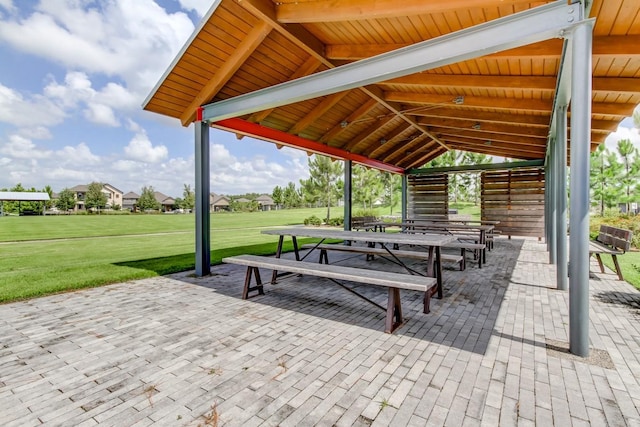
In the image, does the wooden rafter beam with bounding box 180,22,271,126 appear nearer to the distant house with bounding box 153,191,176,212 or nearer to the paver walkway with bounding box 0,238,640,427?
the paver walkway with bounding box 0,238,640,427

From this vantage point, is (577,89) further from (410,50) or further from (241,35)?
(241,35)

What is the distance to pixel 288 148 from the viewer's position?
25.5 feet

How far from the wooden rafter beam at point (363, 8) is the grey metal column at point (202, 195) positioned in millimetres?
2703

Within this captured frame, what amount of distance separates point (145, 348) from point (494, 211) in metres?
13.9

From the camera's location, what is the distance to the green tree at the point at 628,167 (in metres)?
16.6

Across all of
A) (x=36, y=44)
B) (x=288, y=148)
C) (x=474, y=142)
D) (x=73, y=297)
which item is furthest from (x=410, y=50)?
(x=36, y=44)

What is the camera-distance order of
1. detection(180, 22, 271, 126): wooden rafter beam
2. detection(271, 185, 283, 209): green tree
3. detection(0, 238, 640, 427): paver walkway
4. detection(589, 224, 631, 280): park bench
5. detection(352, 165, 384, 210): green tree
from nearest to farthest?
detection(0, 238, 640, 427): paver walkway < detection(180, 22, 271, 126): wooden rafter beam < detection(589, 224, 631, 280): park bench < detection(352, 165, 384, 210): green tree < detection(271, 185, 283, 209): green tree

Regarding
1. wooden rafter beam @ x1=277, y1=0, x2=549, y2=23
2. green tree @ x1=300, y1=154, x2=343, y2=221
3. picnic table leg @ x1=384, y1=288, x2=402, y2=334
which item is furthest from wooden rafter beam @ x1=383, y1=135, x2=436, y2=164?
green tree @ x1=300, y1=154, x2=343, y2=221

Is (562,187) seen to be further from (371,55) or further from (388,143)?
(388,143)

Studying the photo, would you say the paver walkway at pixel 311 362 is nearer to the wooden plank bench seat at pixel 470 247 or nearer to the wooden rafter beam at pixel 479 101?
the wooden plank bench seat at pixel 470 247

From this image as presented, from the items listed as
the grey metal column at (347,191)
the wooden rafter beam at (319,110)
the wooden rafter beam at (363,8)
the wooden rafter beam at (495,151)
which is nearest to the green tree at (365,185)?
the wooden rafter beam at (495,151)

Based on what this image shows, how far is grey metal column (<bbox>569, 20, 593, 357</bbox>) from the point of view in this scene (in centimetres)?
246

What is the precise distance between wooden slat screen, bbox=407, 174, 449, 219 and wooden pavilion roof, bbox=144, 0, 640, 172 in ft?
21.4

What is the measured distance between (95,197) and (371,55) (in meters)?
56.0
